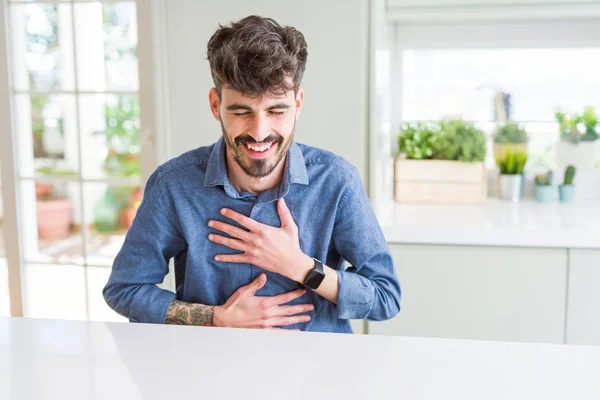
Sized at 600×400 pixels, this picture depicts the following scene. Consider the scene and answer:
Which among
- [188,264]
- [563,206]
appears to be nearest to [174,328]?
[188,264]

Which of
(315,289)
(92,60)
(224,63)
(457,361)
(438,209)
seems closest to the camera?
(457,361)

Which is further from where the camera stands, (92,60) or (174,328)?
(92,60)

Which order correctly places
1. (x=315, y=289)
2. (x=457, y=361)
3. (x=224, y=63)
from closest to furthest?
(x=457, y=361) < (x=224, y=63) < (x=315, y=289)

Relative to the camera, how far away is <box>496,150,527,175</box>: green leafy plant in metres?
2.97

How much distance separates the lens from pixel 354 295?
→ 4.82ft

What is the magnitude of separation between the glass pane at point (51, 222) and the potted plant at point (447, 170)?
55.6 inches

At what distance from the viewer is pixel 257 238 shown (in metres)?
1.45

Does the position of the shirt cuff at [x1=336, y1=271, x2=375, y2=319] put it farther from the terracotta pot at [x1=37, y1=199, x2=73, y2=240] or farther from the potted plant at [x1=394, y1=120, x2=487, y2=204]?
the terracotta pot at [x1=37, y1=199, x2=73, y2=240]

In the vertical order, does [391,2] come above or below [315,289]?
above

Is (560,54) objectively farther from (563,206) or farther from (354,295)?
(354,295)

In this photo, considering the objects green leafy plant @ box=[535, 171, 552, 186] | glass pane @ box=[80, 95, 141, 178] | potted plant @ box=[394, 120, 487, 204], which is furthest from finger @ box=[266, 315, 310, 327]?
green leafy plant @ box=[535, 171, 552, 186]

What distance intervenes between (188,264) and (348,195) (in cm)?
39

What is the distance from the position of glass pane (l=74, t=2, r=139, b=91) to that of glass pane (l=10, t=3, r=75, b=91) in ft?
0.23

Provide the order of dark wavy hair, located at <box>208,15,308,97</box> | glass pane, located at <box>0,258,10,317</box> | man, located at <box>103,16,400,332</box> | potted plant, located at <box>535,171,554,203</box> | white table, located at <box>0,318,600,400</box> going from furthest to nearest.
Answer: glass pane, located at <box>0,258,10,317</box> < potted plant, located at <box>535,171,554,203</box> < man, located at <box>103,16,400,332</box> < dark wavy hair, located at <box>208,15,308,97</box> < white table, located at <box>0,318,600,400</box>
